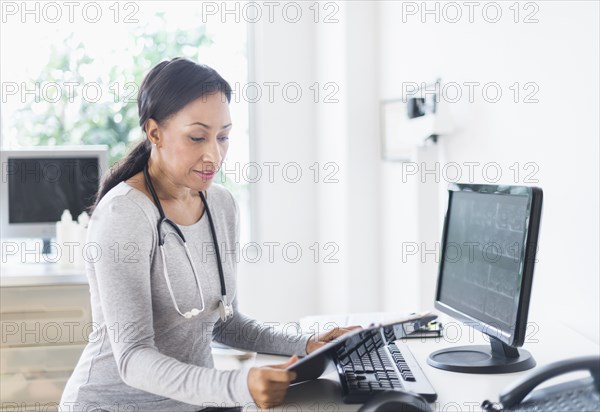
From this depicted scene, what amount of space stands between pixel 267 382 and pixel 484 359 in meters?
0.53

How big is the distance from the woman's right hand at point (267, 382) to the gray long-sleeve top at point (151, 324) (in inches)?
0.7

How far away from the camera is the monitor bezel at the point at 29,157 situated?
3.15 metres

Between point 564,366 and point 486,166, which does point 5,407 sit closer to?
point 486,166

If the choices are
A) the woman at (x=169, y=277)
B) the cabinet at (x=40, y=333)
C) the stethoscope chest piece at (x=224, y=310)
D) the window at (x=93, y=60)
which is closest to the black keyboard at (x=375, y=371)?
the woman at (x=169, y=277)

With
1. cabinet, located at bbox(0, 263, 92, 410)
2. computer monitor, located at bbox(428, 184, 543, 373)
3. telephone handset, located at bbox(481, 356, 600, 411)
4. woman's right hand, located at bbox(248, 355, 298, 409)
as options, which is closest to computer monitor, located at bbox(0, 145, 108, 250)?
cabinet, located at bbox(0, 263, 92, 410)

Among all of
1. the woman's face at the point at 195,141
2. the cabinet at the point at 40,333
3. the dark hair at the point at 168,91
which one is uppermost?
the dark hair at the point at 168,91

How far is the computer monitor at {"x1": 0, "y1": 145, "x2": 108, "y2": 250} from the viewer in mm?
3158

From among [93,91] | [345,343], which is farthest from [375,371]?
[93,91]

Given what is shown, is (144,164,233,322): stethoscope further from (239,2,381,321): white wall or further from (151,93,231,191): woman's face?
(239,2,381,321): white wall

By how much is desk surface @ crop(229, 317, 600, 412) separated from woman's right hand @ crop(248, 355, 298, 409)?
0.04m

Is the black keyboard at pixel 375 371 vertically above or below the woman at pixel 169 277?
below

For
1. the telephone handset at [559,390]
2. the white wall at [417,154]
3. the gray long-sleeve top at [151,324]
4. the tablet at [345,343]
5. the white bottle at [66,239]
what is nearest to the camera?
the telephone handset at [559,390]

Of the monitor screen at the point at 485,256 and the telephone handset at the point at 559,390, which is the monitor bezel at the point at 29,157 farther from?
the telephone handset at the point at 559,390

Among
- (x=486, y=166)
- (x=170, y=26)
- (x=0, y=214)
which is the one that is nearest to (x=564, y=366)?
(x=486, y=166)
